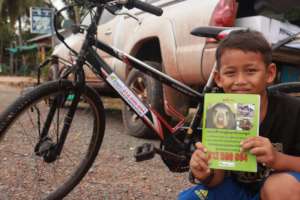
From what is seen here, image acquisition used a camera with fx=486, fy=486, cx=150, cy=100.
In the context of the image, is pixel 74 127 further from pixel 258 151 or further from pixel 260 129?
pixel 258 151

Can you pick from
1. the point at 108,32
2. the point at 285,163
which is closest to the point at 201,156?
the point at 285,163

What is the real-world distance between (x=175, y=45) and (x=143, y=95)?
26.2 inches

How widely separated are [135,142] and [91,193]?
1.62 m

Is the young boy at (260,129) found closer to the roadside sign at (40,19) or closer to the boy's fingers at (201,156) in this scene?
the boy's fingers at (201,156)

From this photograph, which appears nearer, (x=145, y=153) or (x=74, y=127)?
(x=145, y=153)

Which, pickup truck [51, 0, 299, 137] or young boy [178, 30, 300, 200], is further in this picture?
pickup truck [51, 0, 299, 137]

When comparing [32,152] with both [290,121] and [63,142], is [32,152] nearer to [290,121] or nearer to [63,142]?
[63,142]

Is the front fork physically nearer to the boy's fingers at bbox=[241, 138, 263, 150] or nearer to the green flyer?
the green flyer

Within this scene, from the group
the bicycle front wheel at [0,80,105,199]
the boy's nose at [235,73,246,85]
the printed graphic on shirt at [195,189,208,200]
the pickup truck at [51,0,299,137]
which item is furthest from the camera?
the pickup truck at [51,0,299,137]

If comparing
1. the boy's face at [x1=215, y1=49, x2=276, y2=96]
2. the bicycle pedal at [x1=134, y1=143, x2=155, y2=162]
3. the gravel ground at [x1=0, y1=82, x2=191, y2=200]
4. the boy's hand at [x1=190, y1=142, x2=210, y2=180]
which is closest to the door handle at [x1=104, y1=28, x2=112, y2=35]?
the gravel ground at [x1=0, y1=82, x2=191, y2=200]

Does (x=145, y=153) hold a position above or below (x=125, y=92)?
below

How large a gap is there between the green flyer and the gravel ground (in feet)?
4.35

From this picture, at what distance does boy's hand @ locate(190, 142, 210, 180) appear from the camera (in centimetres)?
164

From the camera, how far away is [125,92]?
9.27 ft
